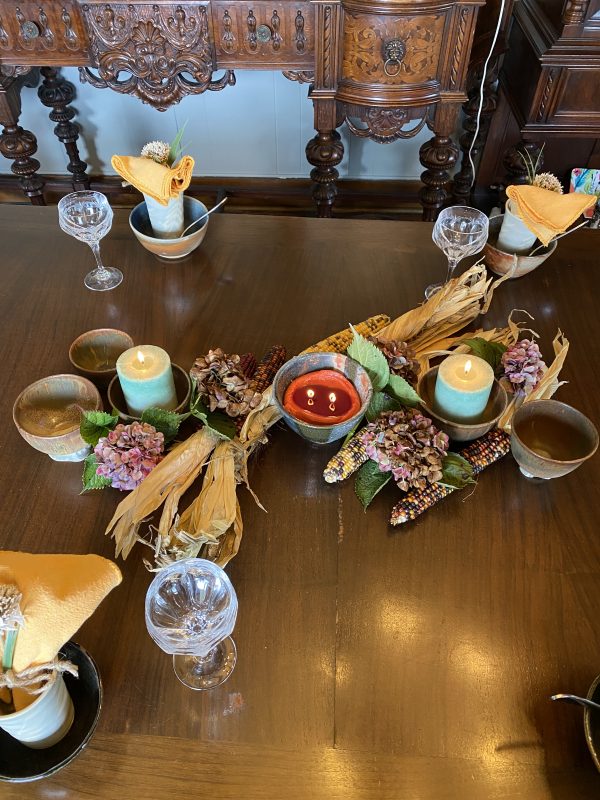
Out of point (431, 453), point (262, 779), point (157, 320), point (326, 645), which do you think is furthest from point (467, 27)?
point (262, 779)

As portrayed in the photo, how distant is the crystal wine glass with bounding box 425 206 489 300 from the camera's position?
1.08 m

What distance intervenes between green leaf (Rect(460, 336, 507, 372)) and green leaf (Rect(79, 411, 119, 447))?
1.72ft

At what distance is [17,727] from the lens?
59 cm

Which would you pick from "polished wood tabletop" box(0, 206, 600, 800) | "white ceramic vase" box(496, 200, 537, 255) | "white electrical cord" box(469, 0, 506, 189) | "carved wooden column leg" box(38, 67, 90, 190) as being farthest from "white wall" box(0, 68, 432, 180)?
"polished wood tabletop" box(0, 206, 600, 800)

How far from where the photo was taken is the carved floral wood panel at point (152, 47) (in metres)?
1.66

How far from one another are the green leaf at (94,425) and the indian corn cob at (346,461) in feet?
0.96

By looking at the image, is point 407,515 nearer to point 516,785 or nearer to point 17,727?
point 516,785

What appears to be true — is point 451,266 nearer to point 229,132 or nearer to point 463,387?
point 463,387

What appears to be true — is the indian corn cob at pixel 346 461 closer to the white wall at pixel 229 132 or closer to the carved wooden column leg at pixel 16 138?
the carved wooden column leg at pixel 16 138

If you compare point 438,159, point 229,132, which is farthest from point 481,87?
point 229,132

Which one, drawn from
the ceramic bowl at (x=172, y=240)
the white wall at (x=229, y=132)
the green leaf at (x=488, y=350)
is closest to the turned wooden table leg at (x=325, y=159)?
the white wall at (x=229, y=132)

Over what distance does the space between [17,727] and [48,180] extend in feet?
7.94

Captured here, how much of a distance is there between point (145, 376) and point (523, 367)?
524 millimetres

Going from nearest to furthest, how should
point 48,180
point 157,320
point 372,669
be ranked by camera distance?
point 372,669 < point 157,320 < point 48,180
